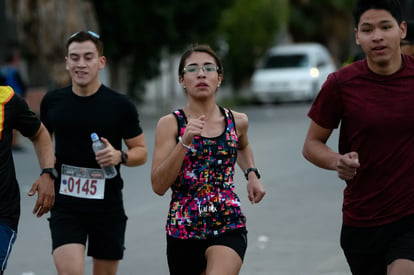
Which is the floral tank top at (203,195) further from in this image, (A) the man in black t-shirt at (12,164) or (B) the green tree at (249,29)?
(B) the green tree at (249,29)

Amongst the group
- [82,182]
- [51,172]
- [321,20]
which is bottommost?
[321,20]

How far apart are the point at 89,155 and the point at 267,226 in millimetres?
4269

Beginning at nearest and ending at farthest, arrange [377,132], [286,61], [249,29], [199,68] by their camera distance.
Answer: [377,132] → [199,68] → [286,61] → [249,29]

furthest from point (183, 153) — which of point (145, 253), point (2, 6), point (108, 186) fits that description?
point (2, 6)

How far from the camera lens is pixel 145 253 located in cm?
872

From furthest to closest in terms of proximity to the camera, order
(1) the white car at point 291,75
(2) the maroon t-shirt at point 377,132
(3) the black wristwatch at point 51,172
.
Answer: (1) the white car at point 291,75 < (3) the black wristwatch at point 51,172 < (2) the maroon t-shirt at point 377,132

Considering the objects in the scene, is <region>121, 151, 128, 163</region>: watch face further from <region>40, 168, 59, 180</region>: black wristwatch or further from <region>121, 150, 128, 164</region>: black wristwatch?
<region>40, 168, 59, 180</region>: black wristwatch

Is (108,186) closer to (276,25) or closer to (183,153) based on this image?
(183,153)

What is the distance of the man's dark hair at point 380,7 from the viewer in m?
4.72

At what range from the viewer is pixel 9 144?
534cm

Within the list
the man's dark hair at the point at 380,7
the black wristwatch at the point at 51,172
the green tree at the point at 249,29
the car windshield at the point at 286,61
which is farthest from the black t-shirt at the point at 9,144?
the green tree at the point at 249,29

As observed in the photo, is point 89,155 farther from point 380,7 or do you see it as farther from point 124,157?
point 380,7

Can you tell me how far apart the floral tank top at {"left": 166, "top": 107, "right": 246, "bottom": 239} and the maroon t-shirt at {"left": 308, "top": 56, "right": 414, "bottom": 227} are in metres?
0.71

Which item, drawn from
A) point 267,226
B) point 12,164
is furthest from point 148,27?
Answer: point 12,164
